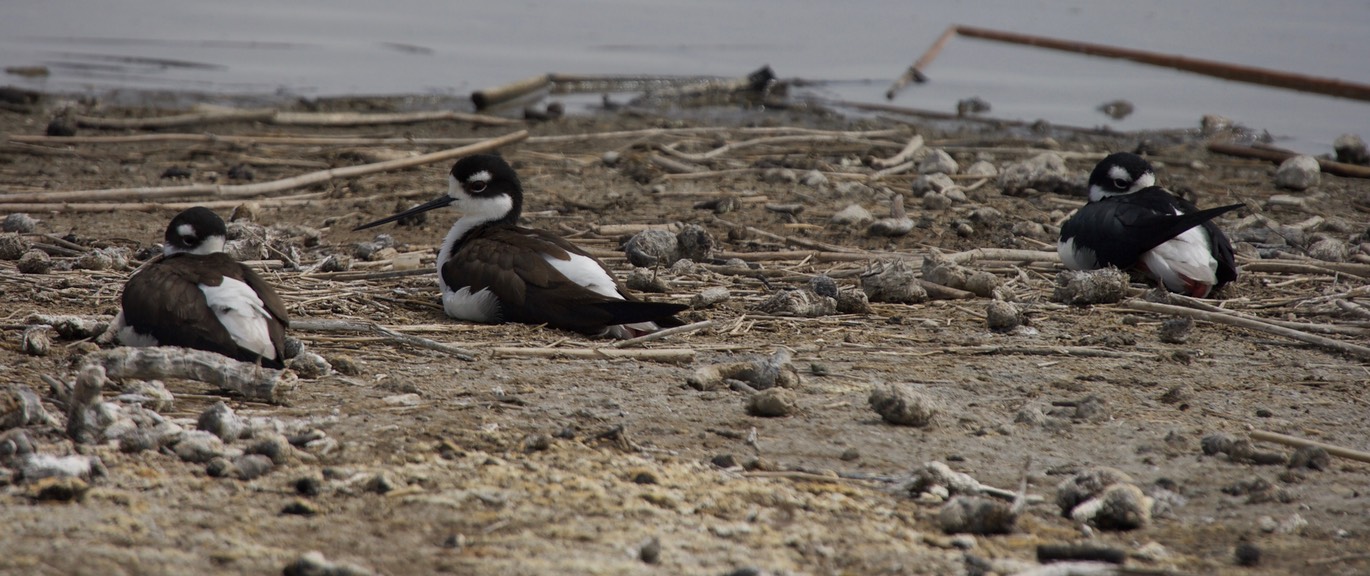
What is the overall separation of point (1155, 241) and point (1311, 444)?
2.31 meters

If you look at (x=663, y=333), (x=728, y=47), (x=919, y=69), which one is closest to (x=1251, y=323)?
(x=663, y=333)

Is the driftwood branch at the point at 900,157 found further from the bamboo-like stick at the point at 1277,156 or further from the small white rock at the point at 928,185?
the bamboo-like stick at the point at 1277,156

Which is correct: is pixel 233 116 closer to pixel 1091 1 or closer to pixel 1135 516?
pixel 1135 516

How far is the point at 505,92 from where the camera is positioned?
11.6 metres

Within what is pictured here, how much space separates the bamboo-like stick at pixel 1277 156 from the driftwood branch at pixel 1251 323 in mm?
4575

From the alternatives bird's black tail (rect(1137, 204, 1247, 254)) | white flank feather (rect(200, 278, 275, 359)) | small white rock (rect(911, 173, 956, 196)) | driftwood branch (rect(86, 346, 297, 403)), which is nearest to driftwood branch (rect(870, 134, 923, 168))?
small white rock (rect(911, 173, 956, 196))

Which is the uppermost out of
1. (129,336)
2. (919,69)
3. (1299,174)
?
(919,69)

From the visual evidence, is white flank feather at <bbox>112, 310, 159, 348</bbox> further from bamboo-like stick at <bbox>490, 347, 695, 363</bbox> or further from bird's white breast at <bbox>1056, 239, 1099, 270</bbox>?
bird's white breast at <bbox>1056, 239, 1099, 270</bbox>

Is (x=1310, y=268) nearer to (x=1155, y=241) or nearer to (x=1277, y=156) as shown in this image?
(x=1155, y=241)

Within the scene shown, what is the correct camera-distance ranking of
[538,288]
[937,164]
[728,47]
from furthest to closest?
[728,47]
[937,164]
[538,288]

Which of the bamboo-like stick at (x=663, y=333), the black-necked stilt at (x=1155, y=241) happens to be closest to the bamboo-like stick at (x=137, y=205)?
the bamboo-like stick at (x=663, y=333)

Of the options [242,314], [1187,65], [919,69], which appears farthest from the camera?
[919,69]

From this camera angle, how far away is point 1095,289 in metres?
6.03

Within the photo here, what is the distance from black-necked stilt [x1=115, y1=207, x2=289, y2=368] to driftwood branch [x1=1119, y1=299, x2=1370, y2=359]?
3.55 m
